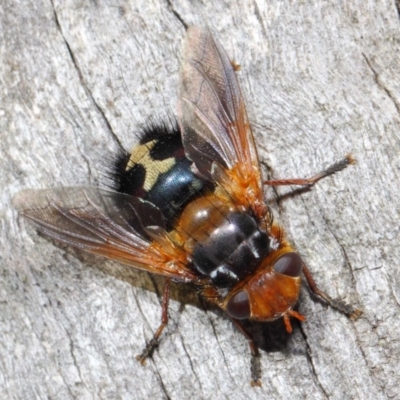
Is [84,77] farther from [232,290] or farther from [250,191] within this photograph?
[232,290]

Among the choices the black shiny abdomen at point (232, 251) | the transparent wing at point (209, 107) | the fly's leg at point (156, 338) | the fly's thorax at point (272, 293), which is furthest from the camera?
the transparent wing at point (209, 107)

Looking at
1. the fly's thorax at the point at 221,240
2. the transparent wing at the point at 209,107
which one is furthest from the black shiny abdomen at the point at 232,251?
the transparent wing at the point at 209,107

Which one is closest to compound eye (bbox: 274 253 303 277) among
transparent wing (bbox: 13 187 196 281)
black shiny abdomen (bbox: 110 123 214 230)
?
transparent wing (bbox: 13 187 196 281)

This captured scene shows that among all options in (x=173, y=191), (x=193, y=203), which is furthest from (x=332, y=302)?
(x=173, y=191)

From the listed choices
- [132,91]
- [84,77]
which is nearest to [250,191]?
[132,91]

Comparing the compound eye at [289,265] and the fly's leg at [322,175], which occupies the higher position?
the fly's leg at [322,175]

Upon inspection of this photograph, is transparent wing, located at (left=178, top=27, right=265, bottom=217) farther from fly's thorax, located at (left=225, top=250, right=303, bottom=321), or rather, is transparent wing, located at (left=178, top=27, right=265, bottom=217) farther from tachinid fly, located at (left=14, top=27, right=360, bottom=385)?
fly's thorax, located at (left=225, top=250, right=303, bottom=321)

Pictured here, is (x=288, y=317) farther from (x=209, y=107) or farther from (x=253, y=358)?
(x=209, y=107)

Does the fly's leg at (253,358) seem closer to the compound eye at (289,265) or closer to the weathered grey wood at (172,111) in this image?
the weathered grey wood at (172,111)
